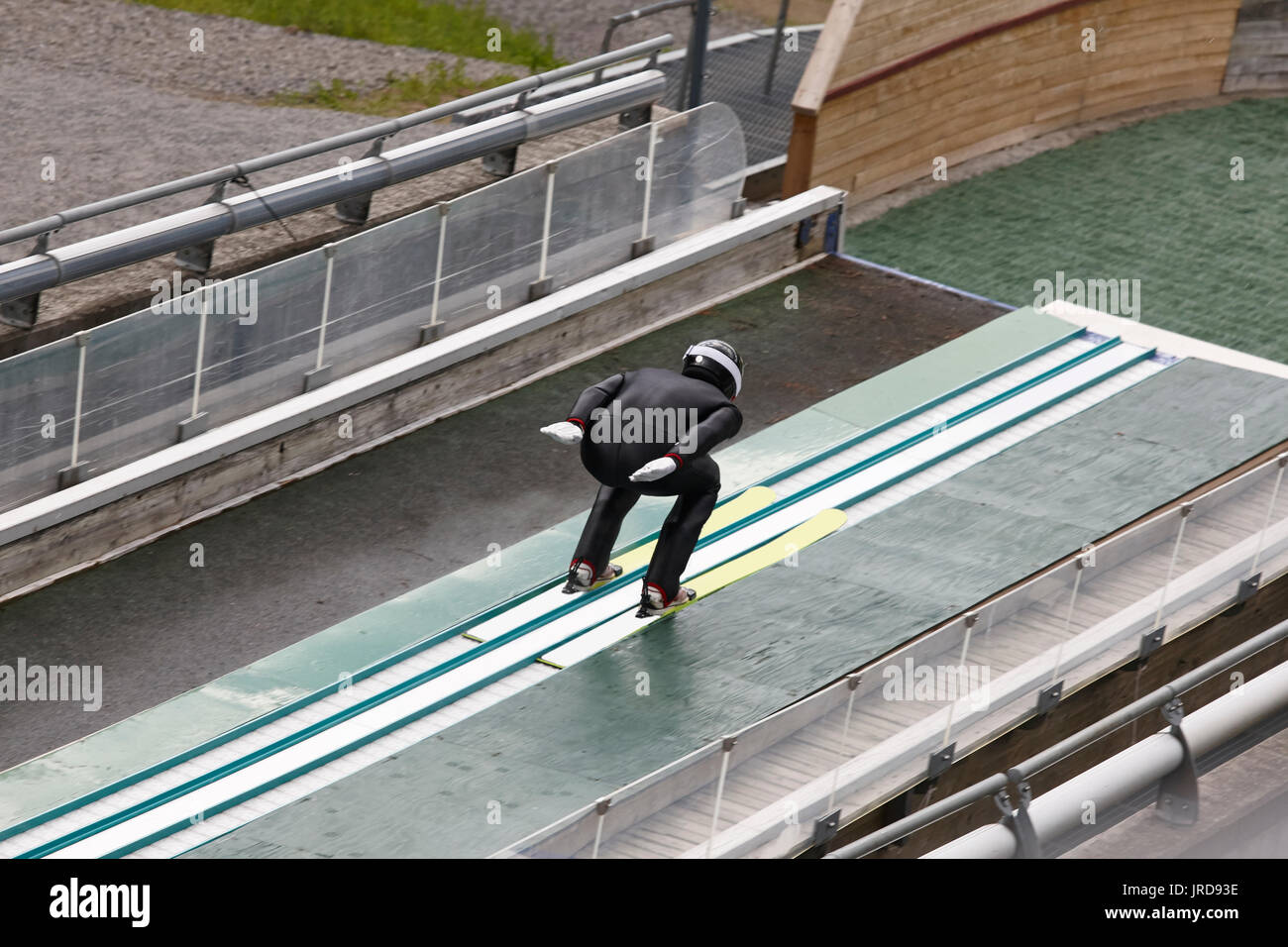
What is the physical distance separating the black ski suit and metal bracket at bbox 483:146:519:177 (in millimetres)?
6075

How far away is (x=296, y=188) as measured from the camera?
1448cm

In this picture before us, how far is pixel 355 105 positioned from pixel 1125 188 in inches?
308

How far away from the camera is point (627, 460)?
10.3 meters

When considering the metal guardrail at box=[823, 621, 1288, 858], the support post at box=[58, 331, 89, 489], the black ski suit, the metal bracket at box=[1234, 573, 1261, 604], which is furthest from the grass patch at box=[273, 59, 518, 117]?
the metal guardrail at box=[823, 621, 1288, 858]

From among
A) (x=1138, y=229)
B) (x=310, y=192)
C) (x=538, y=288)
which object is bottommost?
(x=1138, y=229)

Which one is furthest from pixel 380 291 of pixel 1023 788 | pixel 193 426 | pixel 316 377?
pixel 1023 788

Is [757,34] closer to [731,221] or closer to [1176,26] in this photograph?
[1176,26]

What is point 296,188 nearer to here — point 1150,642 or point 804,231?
point 804,231

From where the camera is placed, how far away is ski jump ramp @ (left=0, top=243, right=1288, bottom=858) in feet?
30.1

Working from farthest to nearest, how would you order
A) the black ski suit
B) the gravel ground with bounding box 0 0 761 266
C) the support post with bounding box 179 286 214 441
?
the gravel ground with bounding box 0 0 761 266 → the support post with bounding box 179 286 214 441 → the black ski suit

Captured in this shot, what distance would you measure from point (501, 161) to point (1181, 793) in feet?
31.1

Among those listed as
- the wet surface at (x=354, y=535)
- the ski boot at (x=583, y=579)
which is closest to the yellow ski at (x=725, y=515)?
the ski boot at (x=583, y=579)

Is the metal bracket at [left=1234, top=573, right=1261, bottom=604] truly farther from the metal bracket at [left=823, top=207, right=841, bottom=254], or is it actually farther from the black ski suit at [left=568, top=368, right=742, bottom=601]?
the metal bracket at [left=823, top=207, right=841, bottom=254]

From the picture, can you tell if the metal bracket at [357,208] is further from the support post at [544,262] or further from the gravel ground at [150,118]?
the support post at [544,262]
